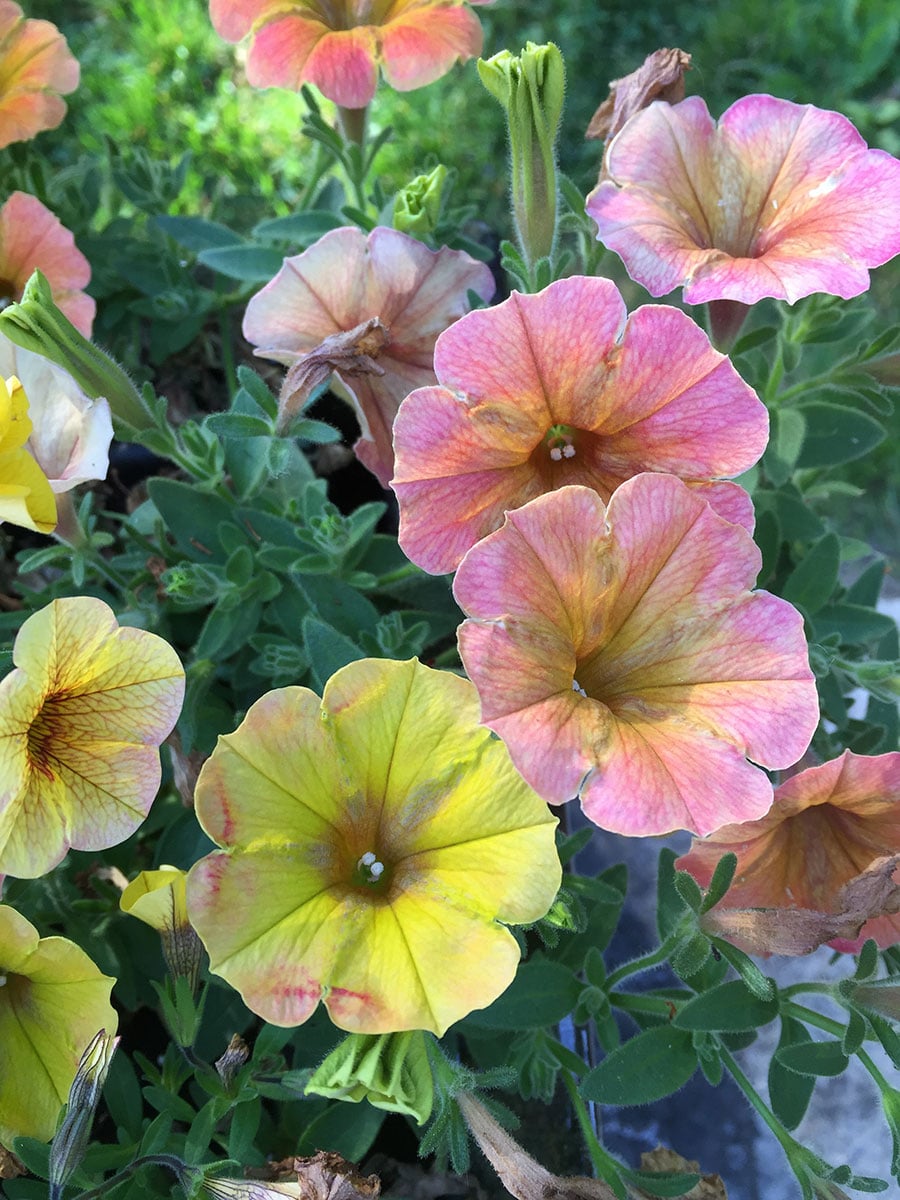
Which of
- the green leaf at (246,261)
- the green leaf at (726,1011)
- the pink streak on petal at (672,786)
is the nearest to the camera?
the pink streak on petal at (672,786)

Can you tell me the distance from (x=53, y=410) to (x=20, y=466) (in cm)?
14

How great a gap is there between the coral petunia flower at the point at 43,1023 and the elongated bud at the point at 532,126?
0.82 metres

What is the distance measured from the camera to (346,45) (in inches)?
49.8

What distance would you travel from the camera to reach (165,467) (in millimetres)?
1782

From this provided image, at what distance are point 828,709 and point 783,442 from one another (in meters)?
0.34

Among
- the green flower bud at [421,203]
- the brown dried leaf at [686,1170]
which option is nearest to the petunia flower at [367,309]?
the green flower bud at [421,203]

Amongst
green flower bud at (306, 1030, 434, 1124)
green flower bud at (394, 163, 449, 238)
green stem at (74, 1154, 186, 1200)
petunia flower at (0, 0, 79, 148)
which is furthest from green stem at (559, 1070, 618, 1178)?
petunia flower at (0, 0, 79, 148)

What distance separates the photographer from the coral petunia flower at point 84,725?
90cm

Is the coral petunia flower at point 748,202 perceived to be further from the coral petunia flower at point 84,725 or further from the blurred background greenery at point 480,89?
the blurred background greenery at point 480,89

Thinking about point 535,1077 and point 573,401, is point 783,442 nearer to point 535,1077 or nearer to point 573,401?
point 573,401

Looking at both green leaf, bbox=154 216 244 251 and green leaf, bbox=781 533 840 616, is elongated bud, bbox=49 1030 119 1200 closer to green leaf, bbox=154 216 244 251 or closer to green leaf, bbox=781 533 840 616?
green leaf, bbox=781 533 840 616

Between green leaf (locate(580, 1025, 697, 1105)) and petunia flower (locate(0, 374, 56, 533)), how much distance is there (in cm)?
73

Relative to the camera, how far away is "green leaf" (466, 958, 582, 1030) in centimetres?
110

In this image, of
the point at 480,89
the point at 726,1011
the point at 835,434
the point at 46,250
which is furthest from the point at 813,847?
the point at 480,89
